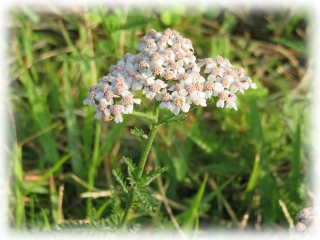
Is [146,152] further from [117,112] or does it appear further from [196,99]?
[196,99]

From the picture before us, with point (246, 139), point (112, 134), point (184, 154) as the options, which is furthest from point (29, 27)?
point (246, 139)

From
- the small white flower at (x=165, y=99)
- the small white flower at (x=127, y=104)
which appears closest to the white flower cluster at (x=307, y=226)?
the small white flower at (x=165, y=99)

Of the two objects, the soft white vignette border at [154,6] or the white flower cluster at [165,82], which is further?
the soft white vignette border at [154,6]

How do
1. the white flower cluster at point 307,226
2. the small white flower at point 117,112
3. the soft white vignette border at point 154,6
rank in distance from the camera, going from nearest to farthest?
the small white flower at point 117,112, the white flower cluster at point 307,226, the soft white vignette border at point 154,6

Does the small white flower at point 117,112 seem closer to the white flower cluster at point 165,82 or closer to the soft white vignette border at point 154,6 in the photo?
the white flower cluster at point 165,82

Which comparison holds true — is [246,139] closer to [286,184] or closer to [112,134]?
[286,184]

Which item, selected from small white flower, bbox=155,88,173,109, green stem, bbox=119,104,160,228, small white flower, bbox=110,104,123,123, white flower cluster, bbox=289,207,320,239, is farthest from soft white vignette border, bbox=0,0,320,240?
small white flower, bbox=155,88,173,109

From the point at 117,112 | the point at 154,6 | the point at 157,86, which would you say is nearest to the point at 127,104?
the point at 117,112

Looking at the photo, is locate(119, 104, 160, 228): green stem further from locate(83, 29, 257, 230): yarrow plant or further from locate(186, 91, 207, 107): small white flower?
locate(186, 91, 207, 107): small white flower
